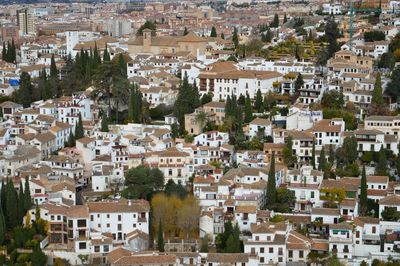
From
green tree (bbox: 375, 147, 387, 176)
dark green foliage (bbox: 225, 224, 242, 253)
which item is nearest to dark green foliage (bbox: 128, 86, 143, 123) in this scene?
green tree (bbox: 375, 147, 387, 176)

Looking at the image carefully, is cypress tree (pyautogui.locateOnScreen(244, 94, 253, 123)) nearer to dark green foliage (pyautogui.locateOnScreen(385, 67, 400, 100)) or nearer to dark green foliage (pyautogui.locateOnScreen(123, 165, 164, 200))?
dark green foliage (pyautogui.locateOnScreen(385, 67, 400, 100))

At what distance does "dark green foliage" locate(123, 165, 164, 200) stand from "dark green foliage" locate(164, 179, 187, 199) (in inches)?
17.8

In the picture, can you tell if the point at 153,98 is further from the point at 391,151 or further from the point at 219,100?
the point at 391,151

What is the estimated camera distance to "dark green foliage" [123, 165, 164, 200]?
23047 millimetres

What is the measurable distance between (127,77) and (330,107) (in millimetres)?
10038

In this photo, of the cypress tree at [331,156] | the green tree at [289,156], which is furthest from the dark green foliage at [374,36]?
the green tree at [289,156]

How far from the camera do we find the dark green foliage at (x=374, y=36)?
123ft

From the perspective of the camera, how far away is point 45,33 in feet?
223

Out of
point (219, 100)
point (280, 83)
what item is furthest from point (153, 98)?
point (280, 83)

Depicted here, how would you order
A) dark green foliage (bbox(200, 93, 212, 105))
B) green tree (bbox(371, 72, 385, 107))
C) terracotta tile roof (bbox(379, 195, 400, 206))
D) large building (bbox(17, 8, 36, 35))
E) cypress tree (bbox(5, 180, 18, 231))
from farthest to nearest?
1. large building (bbox(17, 8, 36, 35))
2. dark green foliage (bbox(200, 93, 212, 105))
3. green tree (bbox(371, 72, 385, 107))
4. cypress tree (bbox(5, 180, 18, 231))
5. terracotta tile roof (bbox(379, 195, 400, 206))

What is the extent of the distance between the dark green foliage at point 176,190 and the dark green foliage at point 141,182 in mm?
452

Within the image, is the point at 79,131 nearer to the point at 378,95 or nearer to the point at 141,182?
the point at 141,182

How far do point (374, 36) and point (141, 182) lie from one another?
19.1 metres

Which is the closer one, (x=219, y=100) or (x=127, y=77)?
(x=219, y=100)
